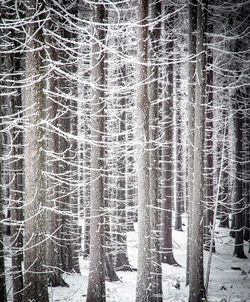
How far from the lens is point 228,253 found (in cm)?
1966

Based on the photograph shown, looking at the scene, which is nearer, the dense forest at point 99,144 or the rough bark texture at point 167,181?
the dense forest at point 99,144

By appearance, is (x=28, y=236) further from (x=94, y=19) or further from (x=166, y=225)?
(x=166, y=225)

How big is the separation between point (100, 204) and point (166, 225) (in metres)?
7.11

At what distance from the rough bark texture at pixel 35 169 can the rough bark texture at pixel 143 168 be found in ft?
8.92

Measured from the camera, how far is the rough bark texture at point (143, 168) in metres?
8.50

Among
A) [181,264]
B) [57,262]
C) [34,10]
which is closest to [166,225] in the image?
[181,264]

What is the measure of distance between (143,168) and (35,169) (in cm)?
304

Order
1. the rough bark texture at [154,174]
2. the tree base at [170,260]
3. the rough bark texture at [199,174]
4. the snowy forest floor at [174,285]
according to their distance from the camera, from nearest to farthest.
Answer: the rough bark texture at [199,174] < the rough bark texture at [154,174] < the snowy forest floor at [174,285] < the tree base at [170,260]

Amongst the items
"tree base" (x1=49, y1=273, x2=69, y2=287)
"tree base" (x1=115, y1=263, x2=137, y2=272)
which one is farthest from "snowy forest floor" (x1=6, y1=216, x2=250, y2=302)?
"tree base" (x1=115, y1=263, x2=137, y2=272)

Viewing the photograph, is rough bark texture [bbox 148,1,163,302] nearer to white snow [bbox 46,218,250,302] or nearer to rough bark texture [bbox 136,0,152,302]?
white snow [bbox 46,218,250,302]

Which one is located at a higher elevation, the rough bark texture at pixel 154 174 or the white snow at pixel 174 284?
the rough bark texture at pixel 154 174

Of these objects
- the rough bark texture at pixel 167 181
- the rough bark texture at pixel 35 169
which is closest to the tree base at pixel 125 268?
the rough bark texture at pixel 167 181

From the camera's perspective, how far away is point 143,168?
8.67m

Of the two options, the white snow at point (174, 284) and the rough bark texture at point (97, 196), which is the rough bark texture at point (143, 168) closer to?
the rough bark texture at point (97, 196)
